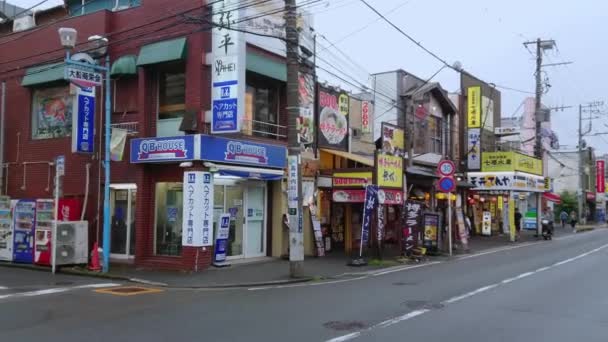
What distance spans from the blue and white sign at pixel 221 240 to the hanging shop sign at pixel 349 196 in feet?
17.7

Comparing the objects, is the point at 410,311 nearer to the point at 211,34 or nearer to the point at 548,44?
the point at 211,34

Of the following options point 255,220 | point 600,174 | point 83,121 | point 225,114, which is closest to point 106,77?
point 83,121

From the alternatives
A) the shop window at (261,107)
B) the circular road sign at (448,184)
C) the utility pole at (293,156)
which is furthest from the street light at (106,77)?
the circular road sign at (448,184)

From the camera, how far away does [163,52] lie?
16.8m

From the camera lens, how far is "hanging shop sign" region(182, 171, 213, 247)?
1588cm

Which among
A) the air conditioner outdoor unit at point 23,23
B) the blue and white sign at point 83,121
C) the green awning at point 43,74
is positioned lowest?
the blue and white sign at point 83,121

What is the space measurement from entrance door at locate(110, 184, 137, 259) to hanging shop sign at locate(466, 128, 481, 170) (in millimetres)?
21132

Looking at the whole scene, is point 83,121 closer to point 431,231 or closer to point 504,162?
point 431,231

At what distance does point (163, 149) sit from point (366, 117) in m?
10.7

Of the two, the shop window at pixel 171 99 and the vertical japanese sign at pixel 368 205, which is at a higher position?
the shop window at pixel 171 99

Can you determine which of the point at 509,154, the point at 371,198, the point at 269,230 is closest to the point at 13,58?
the point at 269,230

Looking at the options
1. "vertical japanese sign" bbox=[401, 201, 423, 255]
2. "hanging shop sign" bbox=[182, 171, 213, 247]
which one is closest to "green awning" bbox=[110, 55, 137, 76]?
"hanging shop sign" bbox=[182, 171, 213, 247]

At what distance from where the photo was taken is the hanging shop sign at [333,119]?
835 inches

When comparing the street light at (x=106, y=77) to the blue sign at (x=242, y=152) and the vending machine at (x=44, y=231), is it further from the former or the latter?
the blue sign at (x=242, y=152)
